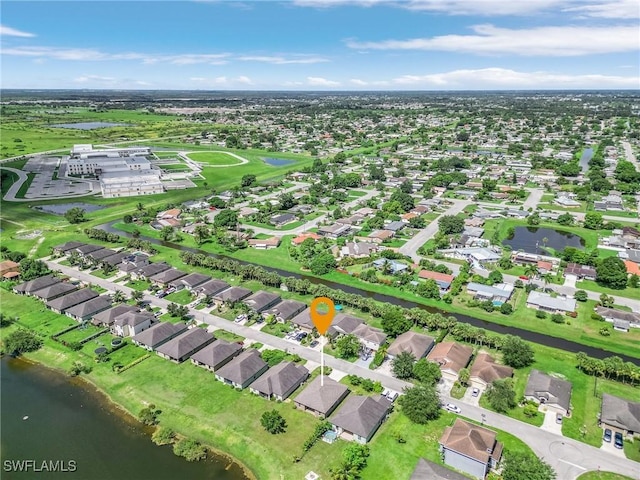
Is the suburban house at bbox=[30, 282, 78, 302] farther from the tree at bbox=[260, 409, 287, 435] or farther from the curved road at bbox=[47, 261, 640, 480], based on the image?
the tree at bbox=[260, 409, 287, 435]

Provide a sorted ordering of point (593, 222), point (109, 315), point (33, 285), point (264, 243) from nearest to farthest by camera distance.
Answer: point (109, 315) < point (33, 285) < point (264, 243) < point (593, 222)

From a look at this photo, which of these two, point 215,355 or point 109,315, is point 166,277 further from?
point 215,355

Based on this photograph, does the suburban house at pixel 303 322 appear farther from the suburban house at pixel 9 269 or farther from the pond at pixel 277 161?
the pond at pixel 277 161

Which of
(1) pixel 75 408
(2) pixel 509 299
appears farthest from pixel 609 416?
(1) pixel 75 408

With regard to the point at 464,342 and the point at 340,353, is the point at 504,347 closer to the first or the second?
the point at 464,342

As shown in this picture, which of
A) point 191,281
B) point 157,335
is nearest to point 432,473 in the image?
point 157,335
